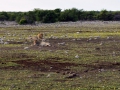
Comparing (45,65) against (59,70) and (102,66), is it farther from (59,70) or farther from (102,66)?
(102,66)

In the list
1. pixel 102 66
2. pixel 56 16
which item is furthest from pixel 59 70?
pixel 56 16

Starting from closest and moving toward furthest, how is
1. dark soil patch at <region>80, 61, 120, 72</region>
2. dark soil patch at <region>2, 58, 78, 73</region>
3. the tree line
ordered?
dark soil patch at <region>80, 61, 120, 72</region> < dark soil patch at <region>2, 58, 78, 73</region> < the tree line

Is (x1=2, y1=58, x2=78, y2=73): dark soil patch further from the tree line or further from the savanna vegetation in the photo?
the tree line

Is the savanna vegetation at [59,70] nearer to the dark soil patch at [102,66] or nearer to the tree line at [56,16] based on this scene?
the dark soil patch at [102,66]

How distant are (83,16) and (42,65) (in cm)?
7598

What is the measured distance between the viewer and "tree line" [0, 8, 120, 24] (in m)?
71.8

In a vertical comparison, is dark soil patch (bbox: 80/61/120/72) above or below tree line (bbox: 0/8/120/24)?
above

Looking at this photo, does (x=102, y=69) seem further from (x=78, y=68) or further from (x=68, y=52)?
(x=68, y=52)

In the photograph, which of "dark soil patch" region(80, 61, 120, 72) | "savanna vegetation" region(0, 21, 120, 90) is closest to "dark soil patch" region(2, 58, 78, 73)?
"savanna vegetation" region(0, 21, 120, 90)

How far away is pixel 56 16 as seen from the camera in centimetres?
7469

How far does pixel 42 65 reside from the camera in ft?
50.1

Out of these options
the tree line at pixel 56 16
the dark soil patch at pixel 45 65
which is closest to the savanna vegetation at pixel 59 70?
the dark soil patch at pixel 45 65

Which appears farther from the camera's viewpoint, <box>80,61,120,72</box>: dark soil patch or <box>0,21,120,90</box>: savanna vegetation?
<box>80,61,120,72</box>: dark soil patch

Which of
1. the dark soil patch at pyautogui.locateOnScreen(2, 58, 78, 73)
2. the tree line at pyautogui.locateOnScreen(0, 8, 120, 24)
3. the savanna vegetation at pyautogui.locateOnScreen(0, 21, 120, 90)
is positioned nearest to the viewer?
the savanna vegetation at pyautogui.locateOnScreen(0, 21, 120, 90)
